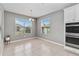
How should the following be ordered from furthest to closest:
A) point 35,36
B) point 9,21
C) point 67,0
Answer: point 35,36 → point 9,21 → point 67,0

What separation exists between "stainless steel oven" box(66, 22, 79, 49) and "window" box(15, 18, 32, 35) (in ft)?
13.8

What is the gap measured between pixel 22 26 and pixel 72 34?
459cm

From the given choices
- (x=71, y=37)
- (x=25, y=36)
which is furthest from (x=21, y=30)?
(x=71, y=37)

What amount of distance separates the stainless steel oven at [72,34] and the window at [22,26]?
13.8ft

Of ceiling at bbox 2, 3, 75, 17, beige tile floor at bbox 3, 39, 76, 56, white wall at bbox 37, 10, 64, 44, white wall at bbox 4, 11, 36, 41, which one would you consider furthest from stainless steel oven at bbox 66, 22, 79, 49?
white wall at bbox 4, 11, 36, 41

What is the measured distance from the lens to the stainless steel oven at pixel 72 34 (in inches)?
118

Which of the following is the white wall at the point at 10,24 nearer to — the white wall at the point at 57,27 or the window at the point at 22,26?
the window at the point at 22,26

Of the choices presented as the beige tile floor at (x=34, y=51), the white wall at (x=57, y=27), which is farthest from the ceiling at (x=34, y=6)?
the beige tile floor at (x=34, y=51)

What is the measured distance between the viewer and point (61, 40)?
4559mm

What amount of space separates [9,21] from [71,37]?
4.52m

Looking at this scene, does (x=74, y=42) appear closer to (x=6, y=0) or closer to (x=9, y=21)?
(x=6, y=0)

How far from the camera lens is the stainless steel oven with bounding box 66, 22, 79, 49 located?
3.00 metres

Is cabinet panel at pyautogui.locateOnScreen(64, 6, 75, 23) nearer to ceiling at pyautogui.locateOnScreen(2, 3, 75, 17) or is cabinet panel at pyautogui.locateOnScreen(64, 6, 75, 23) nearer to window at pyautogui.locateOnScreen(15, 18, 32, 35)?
ceiling at pyautogui.locateOnScreen(2, 3, 75, 17)

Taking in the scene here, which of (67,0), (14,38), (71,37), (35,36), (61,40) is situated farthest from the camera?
(35,36)
